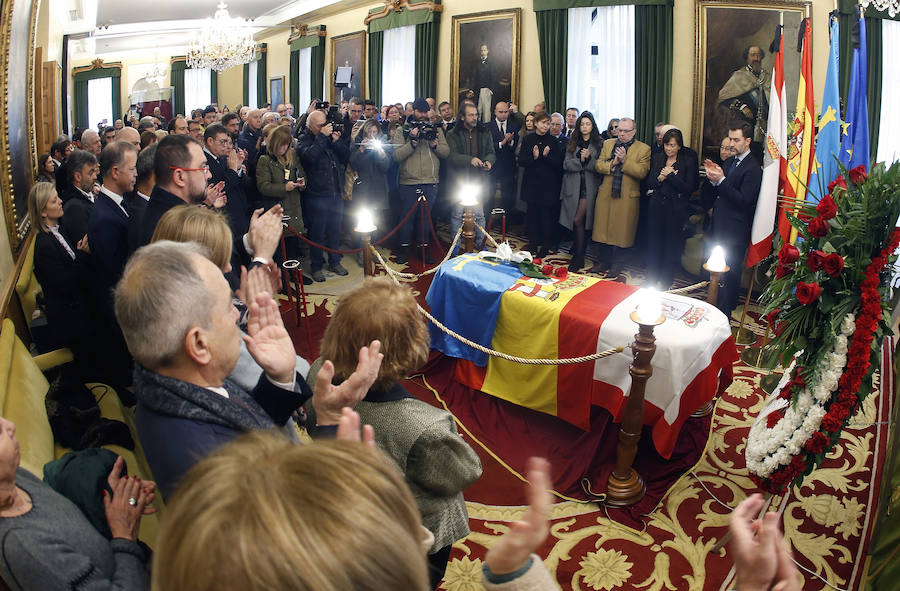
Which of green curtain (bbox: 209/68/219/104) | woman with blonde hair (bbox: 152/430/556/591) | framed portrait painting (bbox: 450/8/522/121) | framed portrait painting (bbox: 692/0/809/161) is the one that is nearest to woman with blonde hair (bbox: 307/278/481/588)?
woman with blonde hair (bbox: 152/430/556/591)

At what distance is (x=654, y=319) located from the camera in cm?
302

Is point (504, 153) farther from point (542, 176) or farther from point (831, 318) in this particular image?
point (831, 318)

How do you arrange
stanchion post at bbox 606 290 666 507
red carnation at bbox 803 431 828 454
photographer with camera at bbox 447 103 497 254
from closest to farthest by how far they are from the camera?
red carnation at bbox 803 431 828 454, stanchion post at bbox 606 290 666 507, photographer with camera at bbox 447 103 497 254

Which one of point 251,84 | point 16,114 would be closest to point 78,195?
point 16,114

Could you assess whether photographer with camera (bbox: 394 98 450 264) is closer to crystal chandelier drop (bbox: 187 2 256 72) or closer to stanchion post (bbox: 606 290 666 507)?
stanchion post (bbox: 606 290 666 507)

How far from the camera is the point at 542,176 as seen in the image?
738cm

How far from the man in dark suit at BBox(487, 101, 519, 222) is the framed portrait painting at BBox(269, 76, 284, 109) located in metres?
9.86

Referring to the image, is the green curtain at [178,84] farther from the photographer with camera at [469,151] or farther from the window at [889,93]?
the window at [889,93]

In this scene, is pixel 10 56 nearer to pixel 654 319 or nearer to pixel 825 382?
pixel 654 319

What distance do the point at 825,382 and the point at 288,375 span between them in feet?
7.52

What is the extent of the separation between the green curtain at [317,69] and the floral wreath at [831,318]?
12876 millimetres

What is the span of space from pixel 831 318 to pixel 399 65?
10556mm

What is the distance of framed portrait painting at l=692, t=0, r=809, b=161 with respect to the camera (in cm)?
726

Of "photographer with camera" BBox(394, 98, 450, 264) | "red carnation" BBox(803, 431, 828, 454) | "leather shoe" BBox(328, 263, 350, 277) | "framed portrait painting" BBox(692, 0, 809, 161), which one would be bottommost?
"red carnation" BBox(803, 431, 828, 454)
